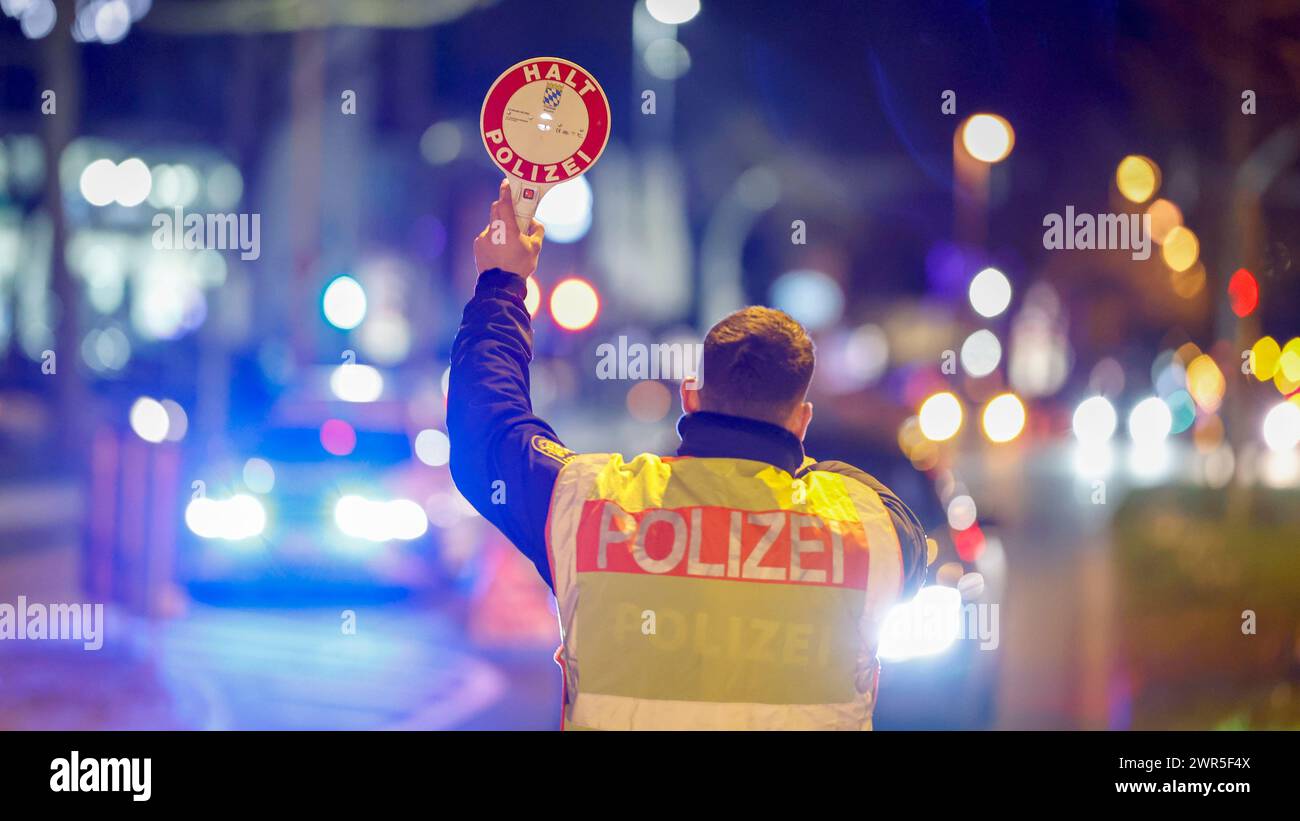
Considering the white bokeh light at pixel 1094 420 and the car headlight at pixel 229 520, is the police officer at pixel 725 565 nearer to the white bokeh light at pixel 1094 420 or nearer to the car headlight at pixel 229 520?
the car headlight at pixel 229 520

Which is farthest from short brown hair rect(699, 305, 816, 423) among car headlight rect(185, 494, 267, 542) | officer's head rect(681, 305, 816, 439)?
car headlight rect(185, 494, 267, 542)

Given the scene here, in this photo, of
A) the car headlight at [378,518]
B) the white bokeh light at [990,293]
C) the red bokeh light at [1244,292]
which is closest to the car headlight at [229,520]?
the car headlight at [378,518]

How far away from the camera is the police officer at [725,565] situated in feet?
11.4

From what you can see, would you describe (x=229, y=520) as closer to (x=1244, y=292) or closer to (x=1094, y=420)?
(x=1244, y=292)

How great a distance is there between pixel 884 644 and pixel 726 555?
6.15ft

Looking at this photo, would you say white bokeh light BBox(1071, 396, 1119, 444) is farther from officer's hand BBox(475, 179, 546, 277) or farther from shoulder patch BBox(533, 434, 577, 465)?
shoulder patch BBox(533, 434, 577, 465)

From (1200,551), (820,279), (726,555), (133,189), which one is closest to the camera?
(726,555)

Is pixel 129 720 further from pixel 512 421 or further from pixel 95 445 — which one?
pixel 512 421

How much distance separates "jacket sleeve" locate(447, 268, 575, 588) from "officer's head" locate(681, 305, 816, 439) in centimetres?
50

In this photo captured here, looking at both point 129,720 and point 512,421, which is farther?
point 129,720

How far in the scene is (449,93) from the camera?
34.1 m

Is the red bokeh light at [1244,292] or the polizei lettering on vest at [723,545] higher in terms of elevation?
the red bokeh light at [1244,292]

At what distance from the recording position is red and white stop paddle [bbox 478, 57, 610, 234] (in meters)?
4.21
